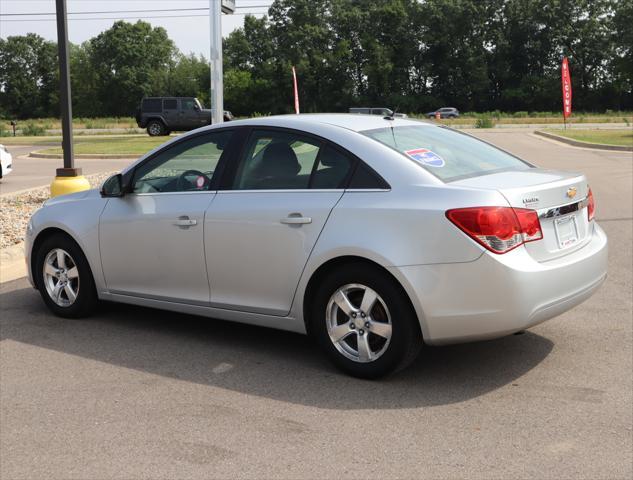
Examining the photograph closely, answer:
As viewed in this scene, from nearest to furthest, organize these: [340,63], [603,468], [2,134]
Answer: [603,468] < [2,134] < [340,63]

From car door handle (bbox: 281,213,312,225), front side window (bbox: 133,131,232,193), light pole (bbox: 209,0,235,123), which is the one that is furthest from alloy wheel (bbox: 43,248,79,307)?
light pole (bbox: 209,0,235,123)

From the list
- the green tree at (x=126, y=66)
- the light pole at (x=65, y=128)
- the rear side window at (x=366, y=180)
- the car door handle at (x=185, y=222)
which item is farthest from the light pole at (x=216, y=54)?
the green tree at (x=126, y=66)

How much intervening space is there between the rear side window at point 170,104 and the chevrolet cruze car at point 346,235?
116 feet

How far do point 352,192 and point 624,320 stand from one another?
2.63 metres

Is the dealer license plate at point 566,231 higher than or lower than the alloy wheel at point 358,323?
higher

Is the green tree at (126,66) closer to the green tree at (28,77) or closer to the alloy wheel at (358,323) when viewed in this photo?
the green tree at (28,77)

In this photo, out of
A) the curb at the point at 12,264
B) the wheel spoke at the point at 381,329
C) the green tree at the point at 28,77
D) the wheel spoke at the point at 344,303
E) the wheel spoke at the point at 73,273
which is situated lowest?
the curb at the point at 12,264

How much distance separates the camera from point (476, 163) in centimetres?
524

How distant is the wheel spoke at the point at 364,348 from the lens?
4.81 m

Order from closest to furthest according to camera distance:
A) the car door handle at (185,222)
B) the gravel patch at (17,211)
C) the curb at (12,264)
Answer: the car door handle at (185,222), the curb at (12,264), the gravel patch at (17,211)

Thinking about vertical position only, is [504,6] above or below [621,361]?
above

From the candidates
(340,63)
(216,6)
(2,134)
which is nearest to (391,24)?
(340,63)

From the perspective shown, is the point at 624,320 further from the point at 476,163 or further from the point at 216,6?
the point at 216,6

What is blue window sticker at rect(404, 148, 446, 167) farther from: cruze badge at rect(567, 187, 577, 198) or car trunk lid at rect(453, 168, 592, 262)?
cruze badge at rect(567, 187, 577, 198)
